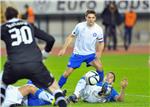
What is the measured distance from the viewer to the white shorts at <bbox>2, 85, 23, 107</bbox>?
12.4 metres

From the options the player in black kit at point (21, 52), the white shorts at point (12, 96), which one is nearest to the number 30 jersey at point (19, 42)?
the player in black kit at point (21, 52)

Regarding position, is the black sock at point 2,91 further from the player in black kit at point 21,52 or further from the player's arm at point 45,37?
the player's arm at point 45,37

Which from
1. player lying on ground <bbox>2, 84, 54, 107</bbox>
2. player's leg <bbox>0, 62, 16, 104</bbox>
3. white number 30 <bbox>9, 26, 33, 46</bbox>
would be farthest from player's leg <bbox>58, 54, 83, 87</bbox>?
white number 30 <bbox>9, 26, 33, 46</bbox>

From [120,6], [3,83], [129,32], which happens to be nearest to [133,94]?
[3,83]

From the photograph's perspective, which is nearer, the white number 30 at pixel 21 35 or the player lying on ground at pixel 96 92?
the white number 30 at pixel 21 35

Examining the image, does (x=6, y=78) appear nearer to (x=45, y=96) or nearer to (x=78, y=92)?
(x=45, y=96)

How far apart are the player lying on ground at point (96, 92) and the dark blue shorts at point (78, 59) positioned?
1.43m

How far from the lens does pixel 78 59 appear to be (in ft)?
51.2

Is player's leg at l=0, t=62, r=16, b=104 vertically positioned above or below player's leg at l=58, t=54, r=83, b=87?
above

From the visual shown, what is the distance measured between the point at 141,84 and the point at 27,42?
785 centimetres

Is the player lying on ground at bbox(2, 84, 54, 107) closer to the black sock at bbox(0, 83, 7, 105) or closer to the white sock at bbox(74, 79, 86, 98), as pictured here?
the black sock at bbox(0, 83, 7, 105)

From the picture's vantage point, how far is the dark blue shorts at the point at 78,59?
15.5m

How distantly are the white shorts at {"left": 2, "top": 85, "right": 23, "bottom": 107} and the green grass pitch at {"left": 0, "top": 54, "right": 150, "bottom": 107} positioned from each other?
1233 mm

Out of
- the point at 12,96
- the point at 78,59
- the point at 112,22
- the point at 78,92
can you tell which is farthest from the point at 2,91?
the point at 112,22
